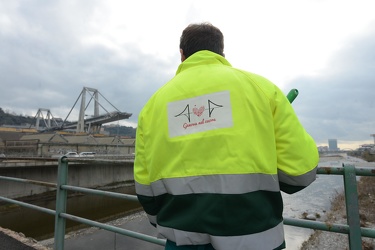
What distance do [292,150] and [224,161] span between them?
0.85ft

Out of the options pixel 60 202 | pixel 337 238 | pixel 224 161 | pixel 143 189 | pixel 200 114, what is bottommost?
pixel 337 238

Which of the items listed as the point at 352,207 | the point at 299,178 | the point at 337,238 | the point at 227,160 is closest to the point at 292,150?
the point at 299,178

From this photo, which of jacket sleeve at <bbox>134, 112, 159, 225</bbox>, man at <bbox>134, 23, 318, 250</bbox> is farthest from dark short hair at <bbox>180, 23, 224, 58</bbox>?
jacket sleeve at <bbox>134, 112, 159, 225</bbox>

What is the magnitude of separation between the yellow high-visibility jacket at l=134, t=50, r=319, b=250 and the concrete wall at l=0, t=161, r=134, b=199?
950 centimetres

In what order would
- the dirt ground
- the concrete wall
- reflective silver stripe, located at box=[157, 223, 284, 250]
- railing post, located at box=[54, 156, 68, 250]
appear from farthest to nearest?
the concrete wall, the dirt ground, railing post, located at box=[54, 156, 68, 250], reflective silver stripe, located at box=[157, 223, 284, 250]

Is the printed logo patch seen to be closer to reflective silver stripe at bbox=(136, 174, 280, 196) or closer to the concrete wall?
reflective silver stripe at bbox=(136, 174, 280, 196)

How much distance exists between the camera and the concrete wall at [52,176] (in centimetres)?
1450

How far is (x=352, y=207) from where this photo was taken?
4.22 feet

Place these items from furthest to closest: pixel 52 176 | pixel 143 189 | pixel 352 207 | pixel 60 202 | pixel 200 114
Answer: pixel 52 176 → pixel 60 202 → pixel 352 207 → pixel 143 189 → pixel 200 114

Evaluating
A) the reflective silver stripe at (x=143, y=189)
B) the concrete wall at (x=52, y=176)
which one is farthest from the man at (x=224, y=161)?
the concrete wall at (x=52, y=176)

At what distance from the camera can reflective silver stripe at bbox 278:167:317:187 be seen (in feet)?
3.22

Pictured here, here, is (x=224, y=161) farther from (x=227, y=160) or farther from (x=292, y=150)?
(x=292, y=150)

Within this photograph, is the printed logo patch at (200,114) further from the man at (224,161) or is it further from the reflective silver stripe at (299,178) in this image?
the reflective silver stripe at (299,178)

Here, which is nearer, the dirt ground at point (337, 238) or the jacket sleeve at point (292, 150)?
the jacket sleeve at point (292, 150)
